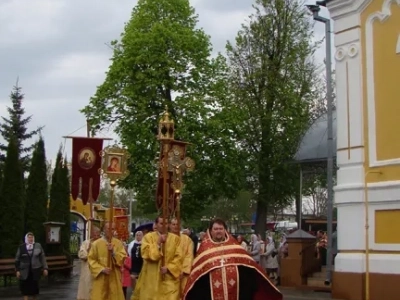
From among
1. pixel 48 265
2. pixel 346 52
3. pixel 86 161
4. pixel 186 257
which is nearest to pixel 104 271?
pixel 186 257

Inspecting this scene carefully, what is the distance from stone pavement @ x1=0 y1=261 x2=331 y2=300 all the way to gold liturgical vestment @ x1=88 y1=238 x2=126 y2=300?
19.9 feet

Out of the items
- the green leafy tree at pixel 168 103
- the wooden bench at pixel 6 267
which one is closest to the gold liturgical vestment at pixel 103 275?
the wooden bench at pixel 6 267

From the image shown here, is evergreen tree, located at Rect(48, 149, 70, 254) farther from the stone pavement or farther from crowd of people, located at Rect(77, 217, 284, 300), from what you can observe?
crowd of people, located at Rect(77, 217, 284, 300)

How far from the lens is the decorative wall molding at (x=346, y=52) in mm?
16328

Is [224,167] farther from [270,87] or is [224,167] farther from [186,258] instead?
[186,258]

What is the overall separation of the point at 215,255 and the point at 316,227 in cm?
2319

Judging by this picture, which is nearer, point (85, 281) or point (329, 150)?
point (85, 281)

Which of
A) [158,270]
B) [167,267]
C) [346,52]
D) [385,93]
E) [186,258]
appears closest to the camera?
[167,267]

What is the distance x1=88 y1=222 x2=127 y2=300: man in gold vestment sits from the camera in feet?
40.8

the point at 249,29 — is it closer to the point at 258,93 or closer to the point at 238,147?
the point at 258,93

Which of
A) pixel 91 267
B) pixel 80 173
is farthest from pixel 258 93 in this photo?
pixel 91 267

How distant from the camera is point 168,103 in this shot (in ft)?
114

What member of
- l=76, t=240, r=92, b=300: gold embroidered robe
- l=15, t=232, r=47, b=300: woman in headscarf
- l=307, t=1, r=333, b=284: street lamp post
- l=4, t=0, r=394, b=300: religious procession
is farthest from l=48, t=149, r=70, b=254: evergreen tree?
l=76, t=240, r=92, b=300: gold embroidered robe

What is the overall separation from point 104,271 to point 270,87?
22849 millimetres
